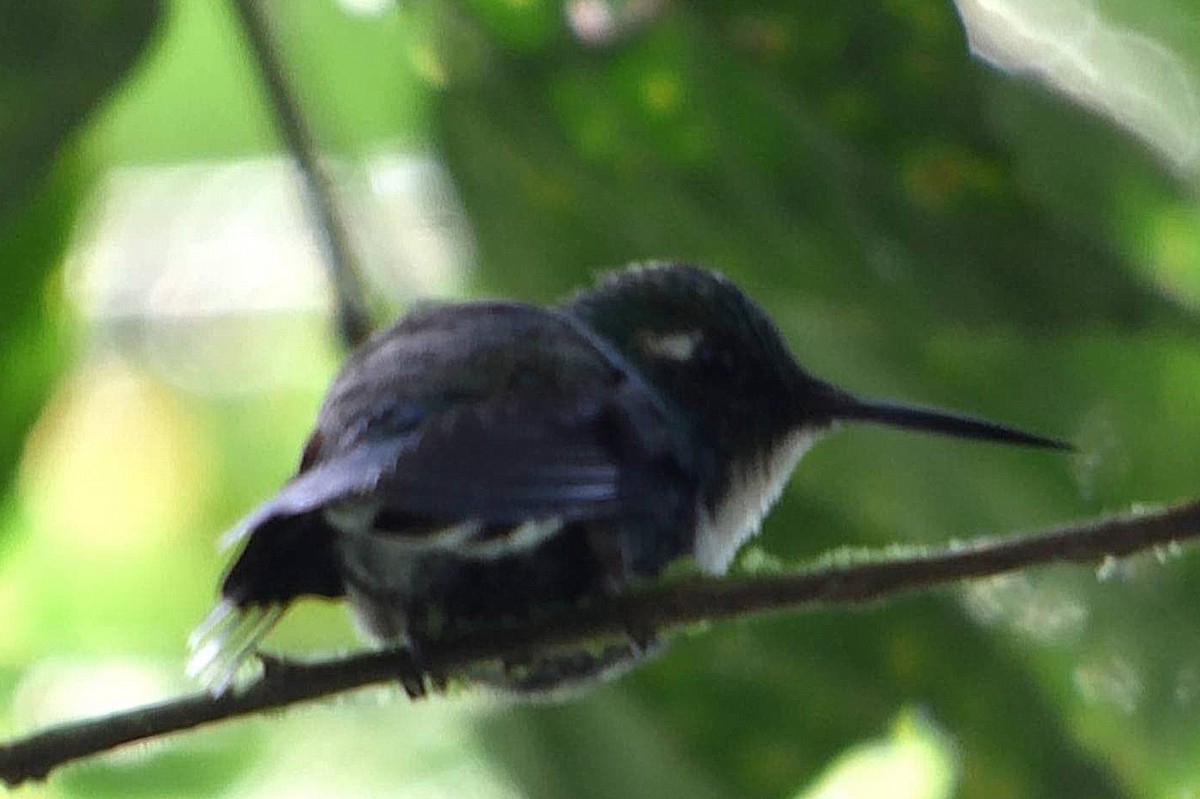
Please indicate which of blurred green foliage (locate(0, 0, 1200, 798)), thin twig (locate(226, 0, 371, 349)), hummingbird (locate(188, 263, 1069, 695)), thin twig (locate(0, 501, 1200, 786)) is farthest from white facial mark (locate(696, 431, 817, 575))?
thin twig (locate(226, 0, 371, 349))

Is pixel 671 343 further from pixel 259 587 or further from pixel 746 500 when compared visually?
pixel 259 587

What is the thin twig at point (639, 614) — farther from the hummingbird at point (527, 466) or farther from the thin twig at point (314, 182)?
the thin twig at point (314, 182)

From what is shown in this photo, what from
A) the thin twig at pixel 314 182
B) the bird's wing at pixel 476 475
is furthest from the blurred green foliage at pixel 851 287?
the bird's wing at pixel 476 475

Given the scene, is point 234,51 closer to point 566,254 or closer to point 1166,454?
point 566,254

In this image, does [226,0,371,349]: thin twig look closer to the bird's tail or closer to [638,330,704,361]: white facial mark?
[638,330,704,361]: white facial mark

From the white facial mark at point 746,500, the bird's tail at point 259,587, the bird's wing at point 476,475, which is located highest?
the bird's wing at point 476,475

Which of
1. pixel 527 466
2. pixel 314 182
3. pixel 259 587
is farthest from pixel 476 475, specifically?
pixel 314 182

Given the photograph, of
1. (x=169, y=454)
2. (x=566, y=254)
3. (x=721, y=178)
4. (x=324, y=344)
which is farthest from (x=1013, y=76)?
(x=169, y=454)
